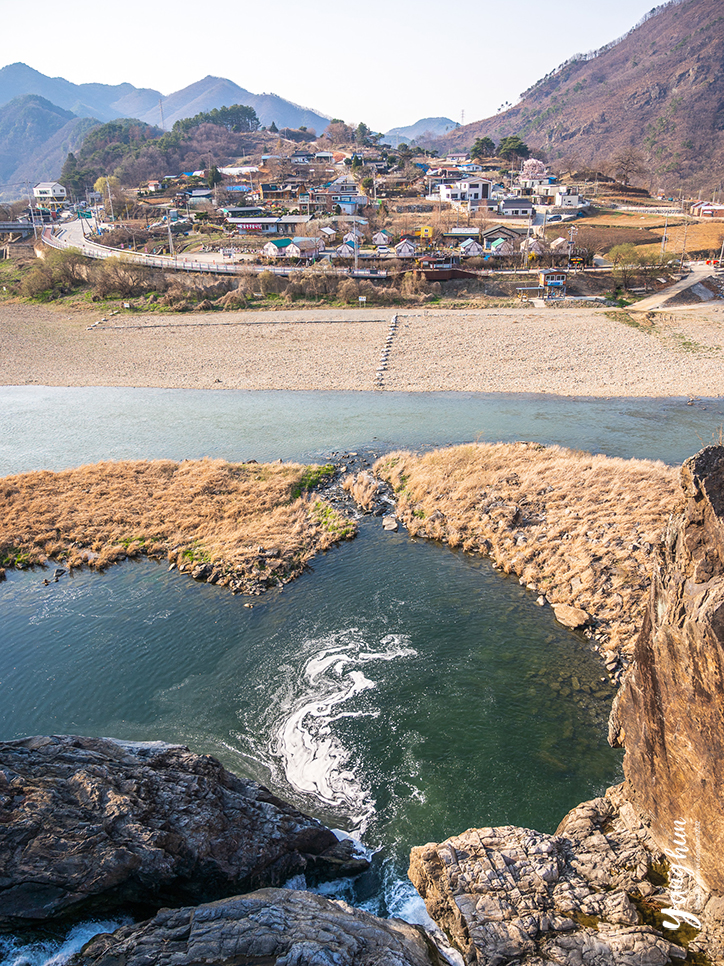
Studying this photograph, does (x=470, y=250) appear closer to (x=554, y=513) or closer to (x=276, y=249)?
(x=276, y=249)

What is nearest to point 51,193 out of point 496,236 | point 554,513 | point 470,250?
point 496,236

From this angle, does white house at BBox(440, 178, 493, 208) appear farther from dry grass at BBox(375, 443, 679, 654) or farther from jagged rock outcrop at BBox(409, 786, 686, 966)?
jagged rock outcrop at BBox(409, 786, 686, 966)

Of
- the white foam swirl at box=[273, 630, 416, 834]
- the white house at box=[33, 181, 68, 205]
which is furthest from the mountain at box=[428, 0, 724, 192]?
the white foam swirl at box=[273, 630, 416, 834]

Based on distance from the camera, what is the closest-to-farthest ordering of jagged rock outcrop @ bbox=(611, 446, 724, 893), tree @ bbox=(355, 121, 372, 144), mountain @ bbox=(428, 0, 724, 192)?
jagged rock outcrop @ bbox=(611, 446, 724, 893)
mountain @ bbox=(428, 0, 724, 192)
tree @ bbox=(355, 121, 372, 144)

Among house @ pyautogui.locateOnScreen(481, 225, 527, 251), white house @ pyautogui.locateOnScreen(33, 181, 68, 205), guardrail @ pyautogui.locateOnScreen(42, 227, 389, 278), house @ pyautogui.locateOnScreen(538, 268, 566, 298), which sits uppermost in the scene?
white house @ pyautogui.locateOnScreen(33, 181, 68, 205)

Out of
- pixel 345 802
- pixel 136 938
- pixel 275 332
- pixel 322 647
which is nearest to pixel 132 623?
pixel 322 647

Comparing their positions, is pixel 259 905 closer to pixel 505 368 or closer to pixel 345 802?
pixel 345 802

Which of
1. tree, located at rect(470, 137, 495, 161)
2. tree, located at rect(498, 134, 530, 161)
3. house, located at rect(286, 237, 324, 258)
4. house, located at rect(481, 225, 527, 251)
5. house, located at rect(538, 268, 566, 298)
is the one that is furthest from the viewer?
tree, located at rect(470, 137, 495, 161)
